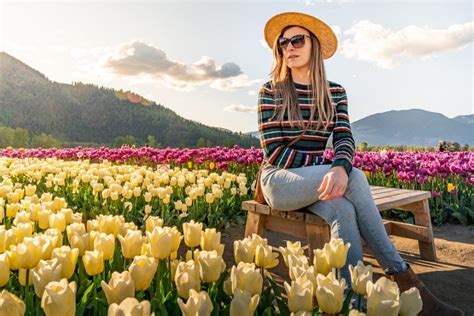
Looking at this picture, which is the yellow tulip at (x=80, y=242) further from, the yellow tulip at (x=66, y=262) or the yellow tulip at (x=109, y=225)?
the yellow tulip at (x=66, y=262)

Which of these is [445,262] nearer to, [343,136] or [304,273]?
[343,136]

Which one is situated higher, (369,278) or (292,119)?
(292,119)

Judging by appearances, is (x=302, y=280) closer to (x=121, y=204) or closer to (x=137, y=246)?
(x=137, y=246)

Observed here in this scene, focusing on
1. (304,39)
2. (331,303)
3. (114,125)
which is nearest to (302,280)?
(331,303)

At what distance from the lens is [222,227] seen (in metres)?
5.41

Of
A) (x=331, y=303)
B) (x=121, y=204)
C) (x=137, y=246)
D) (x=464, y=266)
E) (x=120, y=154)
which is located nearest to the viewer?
(x=331, y=303)

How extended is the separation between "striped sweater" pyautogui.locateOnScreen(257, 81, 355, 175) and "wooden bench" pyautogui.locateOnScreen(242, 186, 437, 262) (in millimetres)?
366

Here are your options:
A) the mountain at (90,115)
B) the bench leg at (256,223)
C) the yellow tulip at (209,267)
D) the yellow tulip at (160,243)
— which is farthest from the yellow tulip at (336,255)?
the mountain at (90,115)

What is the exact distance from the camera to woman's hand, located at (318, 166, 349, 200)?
2738mm

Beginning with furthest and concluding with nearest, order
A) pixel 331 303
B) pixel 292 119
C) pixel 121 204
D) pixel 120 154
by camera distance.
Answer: pixel 120 154, pixel 121 204, pixel 292 119, pixel 331 303

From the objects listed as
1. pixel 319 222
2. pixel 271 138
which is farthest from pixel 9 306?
pixel 271 138

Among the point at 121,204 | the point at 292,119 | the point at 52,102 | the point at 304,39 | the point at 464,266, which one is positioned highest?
the point at 52,102

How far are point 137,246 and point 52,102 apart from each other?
251 feet

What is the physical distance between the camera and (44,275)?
1525mm
